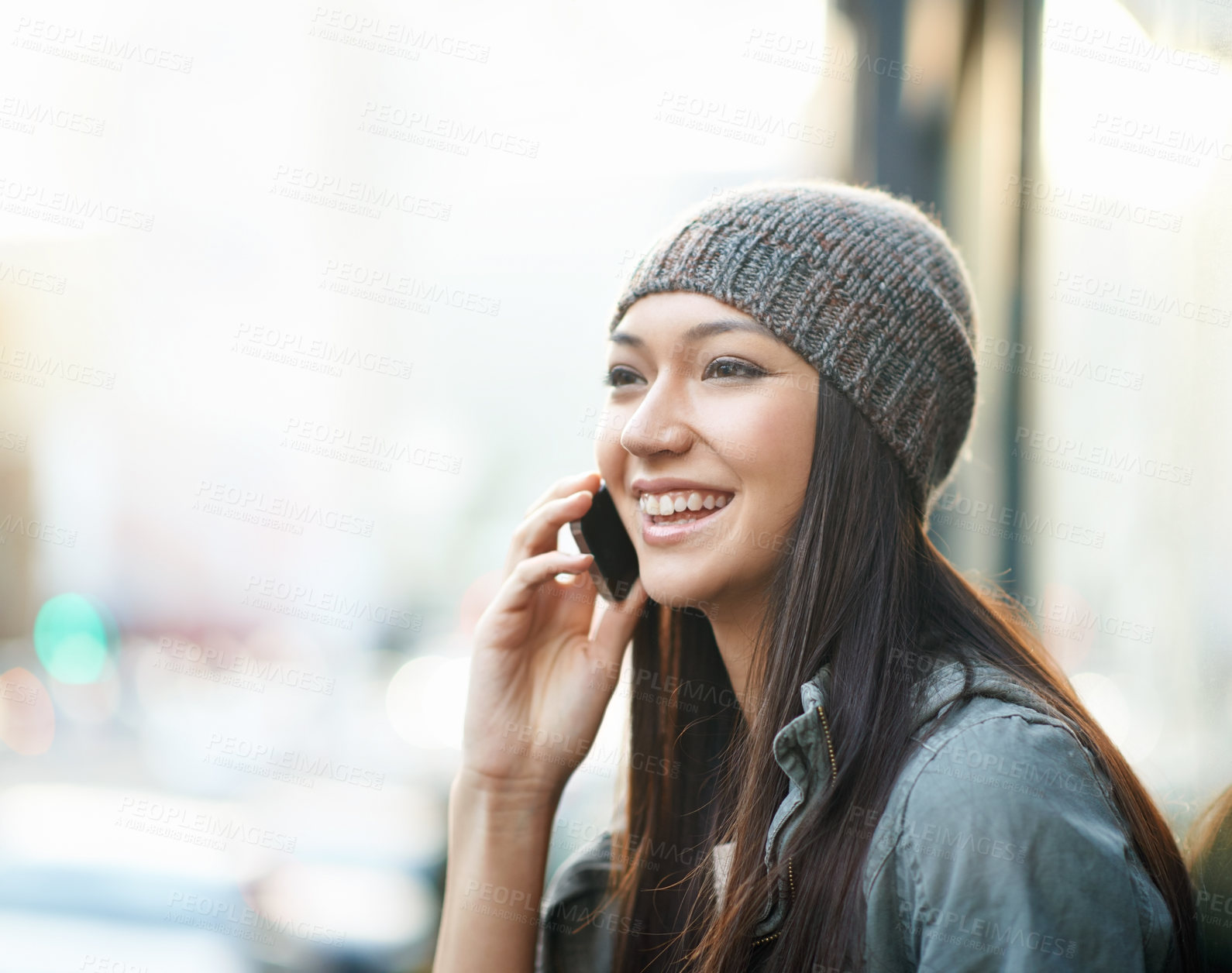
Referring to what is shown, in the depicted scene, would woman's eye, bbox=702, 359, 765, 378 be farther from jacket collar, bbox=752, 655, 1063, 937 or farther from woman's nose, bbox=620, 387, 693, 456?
jacket collar, bbox=752, 655, 1063, 937

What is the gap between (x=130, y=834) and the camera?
12.4 feet

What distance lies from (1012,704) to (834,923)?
1.20 feet

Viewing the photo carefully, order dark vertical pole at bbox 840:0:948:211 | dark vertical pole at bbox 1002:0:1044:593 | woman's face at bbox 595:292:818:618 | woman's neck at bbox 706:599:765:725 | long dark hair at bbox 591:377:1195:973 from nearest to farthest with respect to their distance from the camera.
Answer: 1. long dark hair at bbox 591:377:1195:973
2. woman's face at bbox 595:292:818:618
3. woman's neck at bbox 706:599:765:725
4. dark vertical pole at bbox 1002:0:1044:593
5. dark vertical pole at bbox 840:0:948:211

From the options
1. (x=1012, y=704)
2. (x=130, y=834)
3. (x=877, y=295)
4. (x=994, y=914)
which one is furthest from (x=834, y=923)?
(x=130, y=834)

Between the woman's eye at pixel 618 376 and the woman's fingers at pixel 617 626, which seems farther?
the woman's fingers at pixel 617 626

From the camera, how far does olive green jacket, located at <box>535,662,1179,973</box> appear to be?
38.8 inches

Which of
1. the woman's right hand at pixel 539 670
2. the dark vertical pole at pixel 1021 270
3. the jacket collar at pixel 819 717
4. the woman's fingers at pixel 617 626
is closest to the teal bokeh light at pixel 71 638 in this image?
the woman's right hand at pixel 539 670

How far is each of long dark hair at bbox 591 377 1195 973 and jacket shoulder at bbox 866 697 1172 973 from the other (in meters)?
0.07

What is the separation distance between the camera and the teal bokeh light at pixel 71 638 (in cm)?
727

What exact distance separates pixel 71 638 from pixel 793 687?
836 cm

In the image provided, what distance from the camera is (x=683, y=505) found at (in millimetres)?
1509

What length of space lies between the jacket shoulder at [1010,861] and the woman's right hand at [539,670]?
79 cm

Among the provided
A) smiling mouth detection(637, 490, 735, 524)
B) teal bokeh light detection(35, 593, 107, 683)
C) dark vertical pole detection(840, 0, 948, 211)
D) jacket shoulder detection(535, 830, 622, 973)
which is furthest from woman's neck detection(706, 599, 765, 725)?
teal bokeh light detection(35, 593, 107, 683)

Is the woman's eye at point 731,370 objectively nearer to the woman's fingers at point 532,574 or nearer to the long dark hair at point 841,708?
the long dark hair at point 841,708
